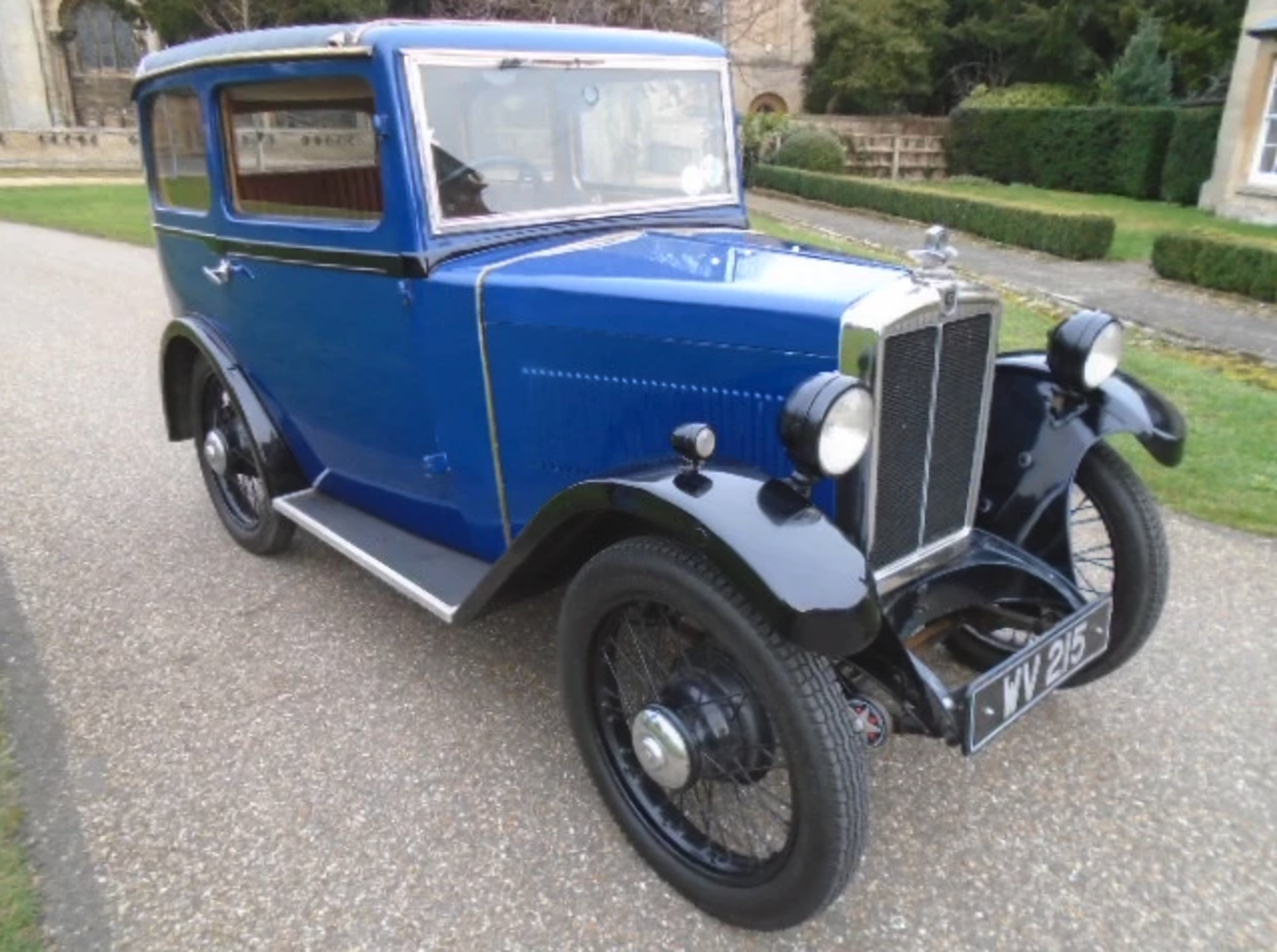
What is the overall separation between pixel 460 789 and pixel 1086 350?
6.81ft

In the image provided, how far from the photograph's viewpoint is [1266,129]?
1590 centimetres

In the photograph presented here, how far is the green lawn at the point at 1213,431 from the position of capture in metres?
4.38

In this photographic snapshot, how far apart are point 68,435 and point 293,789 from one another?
4.02m

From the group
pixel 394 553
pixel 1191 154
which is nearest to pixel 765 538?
pixel 394 553

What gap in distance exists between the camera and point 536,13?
17.7m

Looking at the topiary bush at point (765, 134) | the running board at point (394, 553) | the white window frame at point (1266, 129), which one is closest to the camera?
the running board at point (394, 553)

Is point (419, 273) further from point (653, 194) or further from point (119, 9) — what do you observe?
point (119, 9)

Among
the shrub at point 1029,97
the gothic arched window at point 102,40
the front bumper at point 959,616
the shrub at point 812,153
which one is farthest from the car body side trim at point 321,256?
the gothic arched window at point 102,40

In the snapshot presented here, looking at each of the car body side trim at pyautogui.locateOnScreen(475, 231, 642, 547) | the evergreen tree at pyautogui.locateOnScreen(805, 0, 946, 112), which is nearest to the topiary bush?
the evergreen tree at pyautogui.locateOnScreen(805, 0, 946, 112)

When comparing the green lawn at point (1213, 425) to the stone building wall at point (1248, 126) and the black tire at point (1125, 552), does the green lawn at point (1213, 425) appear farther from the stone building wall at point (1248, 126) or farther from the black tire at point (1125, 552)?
the stone building wall at point (1248, 126)

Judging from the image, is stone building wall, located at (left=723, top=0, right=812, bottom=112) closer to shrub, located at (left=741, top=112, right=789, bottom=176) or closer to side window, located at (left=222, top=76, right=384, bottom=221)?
shrub, located at (left=741, top=112, right=789, bottom=176)

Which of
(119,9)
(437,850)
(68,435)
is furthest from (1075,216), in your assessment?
(119,9)

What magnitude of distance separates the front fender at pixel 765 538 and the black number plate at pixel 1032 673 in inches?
16.1

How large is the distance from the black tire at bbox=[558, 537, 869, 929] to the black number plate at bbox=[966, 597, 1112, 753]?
322mm
